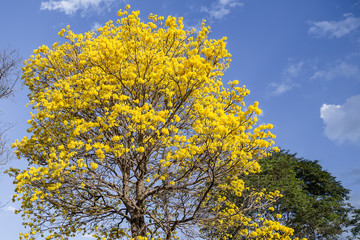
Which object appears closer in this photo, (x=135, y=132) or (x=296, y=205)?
(x=135, y=132)

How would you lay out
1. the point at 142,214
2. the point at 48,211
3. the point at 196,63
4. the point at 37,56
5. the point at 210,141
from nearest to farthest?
1. the point at 210,141
2. the point at 196,63
3. the point at 142,214
4. the point at 48,211
5. the point at 37,56

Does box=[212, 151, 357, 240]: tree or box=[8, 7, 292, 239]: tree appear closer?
box=[8, 7, 292, 239]: tree

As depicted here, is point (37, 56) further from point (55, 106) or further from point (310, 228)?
point (310, 228)

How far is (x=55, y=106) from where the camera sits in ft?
24.0

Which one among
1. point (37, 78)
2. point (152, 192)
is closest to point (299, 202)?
point (152, 192)

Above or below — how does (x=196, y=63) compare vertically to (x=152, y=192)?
above

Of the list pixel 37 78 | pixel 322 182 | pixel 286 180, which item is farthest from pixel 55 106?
pixel 322 182

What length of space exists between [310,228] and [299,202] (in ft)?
7.88

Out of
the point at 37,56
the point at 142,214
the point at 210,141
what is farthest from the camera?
the point at 37,56

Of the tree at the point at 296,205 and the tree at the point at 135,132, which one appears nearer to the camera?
the tree at the point at 135,132

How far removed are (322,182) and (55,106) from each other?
87.0 feet

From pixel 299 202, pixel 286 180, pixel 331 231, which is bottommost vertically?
pixel 331 231

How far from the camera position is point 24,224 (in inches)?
353

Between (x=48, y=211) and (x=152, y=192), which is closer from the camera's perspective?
(x=152, y=192)
